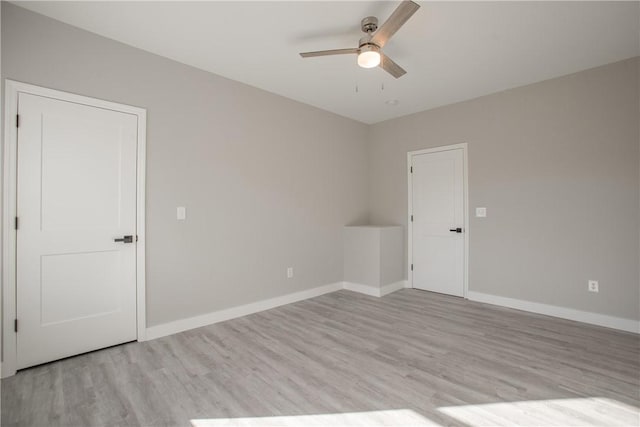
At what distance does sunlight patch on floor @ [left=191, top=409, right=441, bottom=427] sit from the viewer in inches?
67.3

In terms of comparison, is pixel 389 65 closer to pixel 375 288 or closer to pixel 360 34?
pixel 360 34

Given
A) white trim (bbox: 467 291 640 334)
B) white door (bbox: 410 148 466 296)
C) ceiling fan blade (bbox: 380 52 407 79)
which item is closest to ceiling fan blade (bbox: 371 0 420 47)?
ceiling fan blade (bbox: 380 52 407 79)

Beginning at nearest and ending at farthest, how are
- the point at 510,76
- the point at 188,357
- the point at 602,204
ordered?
the point at 188,357 < the point at 602,204 < the point at 510,76

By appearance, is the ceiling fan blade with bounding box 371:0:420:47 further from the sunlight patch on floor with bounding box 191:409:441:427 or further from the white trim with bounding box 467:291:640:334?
the white trim with bounding box 467:291:640:334

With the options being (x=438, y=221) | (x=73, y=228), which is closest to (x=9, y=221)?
(x=73, y=228)

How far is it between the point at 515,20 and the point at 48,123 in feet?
12.7

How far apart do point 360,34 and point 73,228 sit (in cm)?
295

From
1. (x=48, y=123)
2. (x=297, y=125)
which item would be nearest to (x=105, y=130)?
(x=48, y=123)

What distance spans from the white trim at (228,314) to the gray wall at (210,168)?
0.23ft

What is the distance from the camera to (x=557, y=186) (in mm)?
3443

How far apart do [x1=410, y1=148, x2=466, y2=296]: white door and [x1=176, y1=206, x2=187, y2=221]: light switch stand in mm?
3314

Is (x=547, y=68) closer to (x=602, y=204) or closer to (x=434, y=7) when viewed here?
(x=602, y=204)

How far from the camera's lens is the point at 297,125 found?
420 centimetres

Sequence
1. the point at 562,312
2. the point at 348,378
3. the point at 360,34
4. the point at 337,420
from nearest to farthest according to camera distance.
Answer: the point at 337,420, the point at 348,378, the point at 360,34, the point at 562,312
